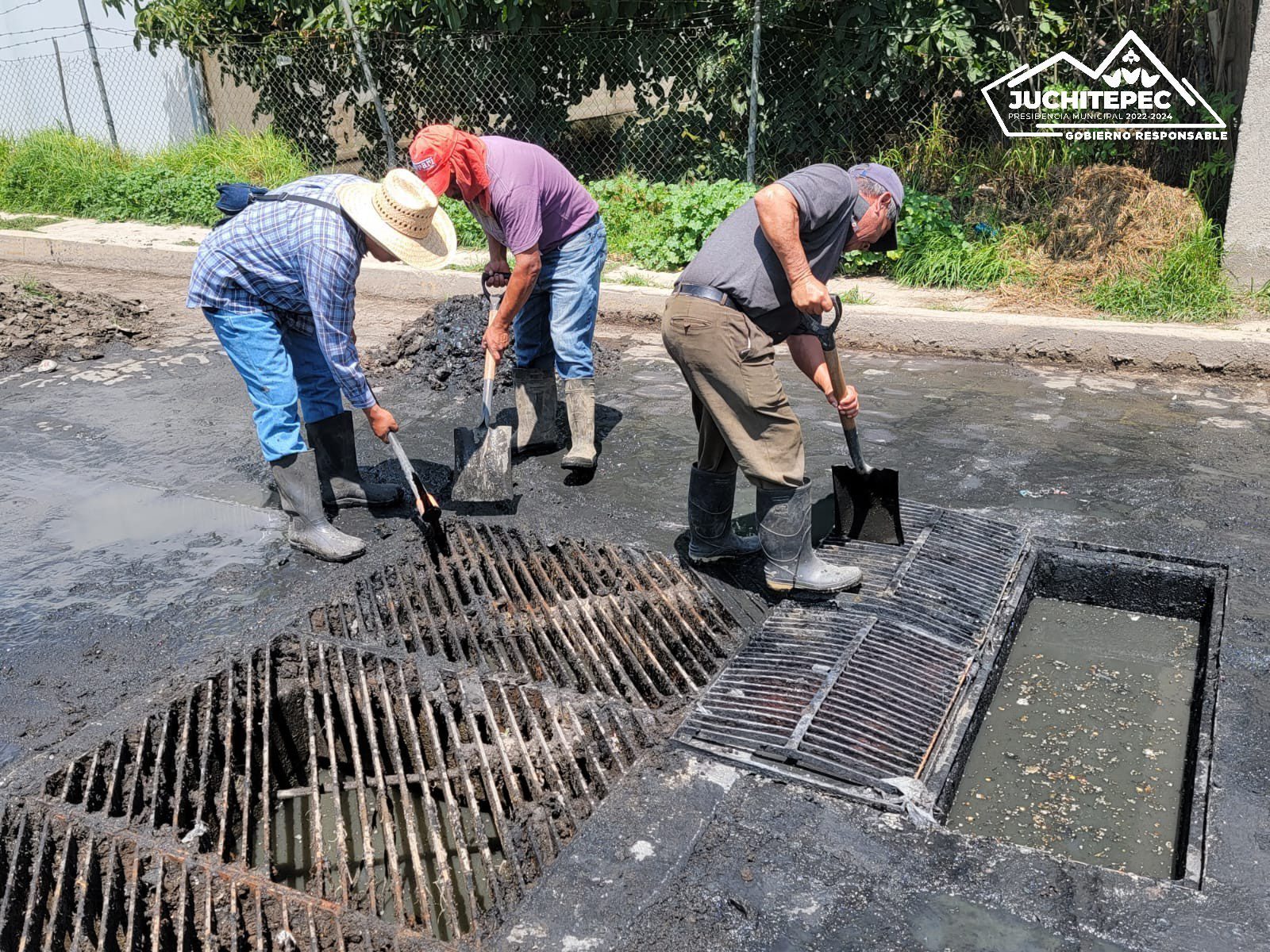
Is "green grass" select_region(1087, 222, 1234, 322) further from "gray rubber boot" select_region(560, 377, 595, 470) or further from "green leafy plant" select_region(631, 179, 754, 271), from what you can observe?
"gray rubber boot" select_region(560, 377, 595, 470)

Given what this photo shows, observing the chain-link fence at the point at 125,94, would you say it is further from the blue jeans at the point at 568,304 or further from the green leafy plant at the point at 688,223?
the blue jeans at the point at 568,304

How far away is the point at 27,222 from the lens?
1122cm

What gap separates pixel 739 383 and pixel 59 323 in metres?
6.14

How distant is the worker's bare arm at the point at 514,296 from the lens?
446 cm

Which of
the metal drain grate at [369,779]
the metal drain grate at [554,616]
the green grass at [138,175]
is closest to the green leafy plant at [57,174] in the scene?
the green grass at [138,175]

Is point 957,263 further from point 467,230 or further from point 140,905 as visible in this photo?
point 140,905

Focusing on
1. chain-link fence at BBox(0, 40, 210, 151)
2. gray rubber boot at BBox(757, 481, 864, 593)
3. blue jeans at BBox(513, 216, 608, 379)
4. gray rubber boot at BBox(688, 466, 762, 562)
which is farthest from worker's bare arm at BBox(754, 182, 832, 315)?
chain-link fence at BBox(0, 40, 210, 151)

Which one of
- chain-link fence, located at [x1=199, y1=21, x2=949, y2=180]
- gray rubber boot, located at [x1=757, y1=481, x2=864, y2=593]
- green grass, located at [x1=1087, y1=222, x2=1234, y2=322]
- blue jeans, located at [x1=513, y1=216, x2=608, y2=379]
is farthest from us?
chain-link fence, located at [x1=199, y1=21, x2=949, y2=180]

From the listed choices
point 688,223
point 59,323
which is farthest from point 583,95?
point 59,323

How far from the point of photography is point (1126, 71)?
806 centimetres

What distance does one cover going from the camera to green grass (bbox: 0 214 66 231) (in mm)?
11086

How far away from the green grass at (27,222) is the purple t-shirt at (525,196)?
28.3 ft

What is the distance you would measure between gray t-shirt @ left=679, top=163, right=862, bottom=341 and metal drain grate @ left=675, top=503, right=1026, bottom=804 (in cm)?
109

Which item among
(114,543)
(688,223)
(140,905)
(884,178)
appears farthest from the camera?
(688,223)
